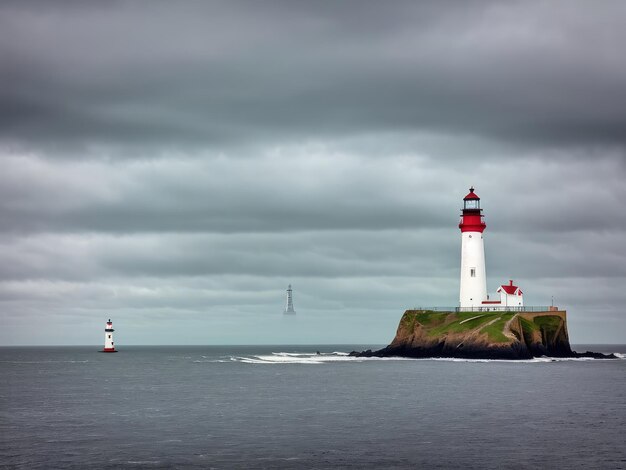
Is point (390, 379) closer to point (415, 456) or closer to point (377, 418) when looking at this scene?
point (377, 418)

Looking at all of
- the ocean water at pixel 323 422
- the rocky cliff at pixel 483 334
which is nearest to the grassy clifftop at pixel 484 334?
the rocky cliff at pixel 483 334

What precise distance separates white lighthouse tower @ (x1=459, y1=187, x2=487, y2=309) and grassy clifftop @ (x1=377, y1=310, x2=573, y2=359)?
3.81m

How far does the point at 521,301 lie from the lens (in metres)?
149

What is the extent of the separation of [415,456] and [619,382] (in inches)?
2578

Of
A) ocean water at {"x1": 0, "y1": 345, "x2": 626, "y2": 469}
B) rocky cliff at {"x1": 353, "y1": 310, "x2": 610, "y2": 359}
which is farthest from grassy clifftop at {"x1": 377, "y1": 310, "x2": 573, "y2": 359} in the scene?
ocean water at {"x1": 0, "y1": 345, "x2": 626, "y2": 469}

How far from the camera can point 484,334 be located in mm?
135000

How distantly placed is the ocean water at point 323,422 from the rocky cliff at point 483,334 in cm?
2103

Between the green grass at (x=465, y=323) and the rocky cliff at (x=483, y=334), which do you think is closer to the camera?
the rocky cliff at (x=483, y=334)

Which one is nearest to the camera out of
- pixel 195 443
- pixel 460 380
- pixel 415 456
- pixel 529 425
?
pixel 415 456

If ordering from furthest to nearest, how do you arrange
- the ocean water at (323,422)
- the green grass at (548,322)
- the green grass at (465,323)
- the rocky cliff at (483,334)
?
1. the green grass at (548,322)
2. the green grass at (465,323)
3. the rocky cliff at (483,334)
4. the ocean water at (323,422)

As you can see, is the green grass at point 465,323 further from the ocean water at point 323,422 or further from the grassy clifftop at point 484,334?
the ocean water at point 323,422

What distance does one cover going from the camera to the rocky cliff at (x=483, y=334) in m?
134

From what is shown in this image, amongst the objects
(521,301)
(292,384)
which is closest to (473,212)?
(521,301)

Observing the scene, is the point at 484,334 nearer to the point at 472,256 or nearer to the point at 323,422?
the point at 472,256
